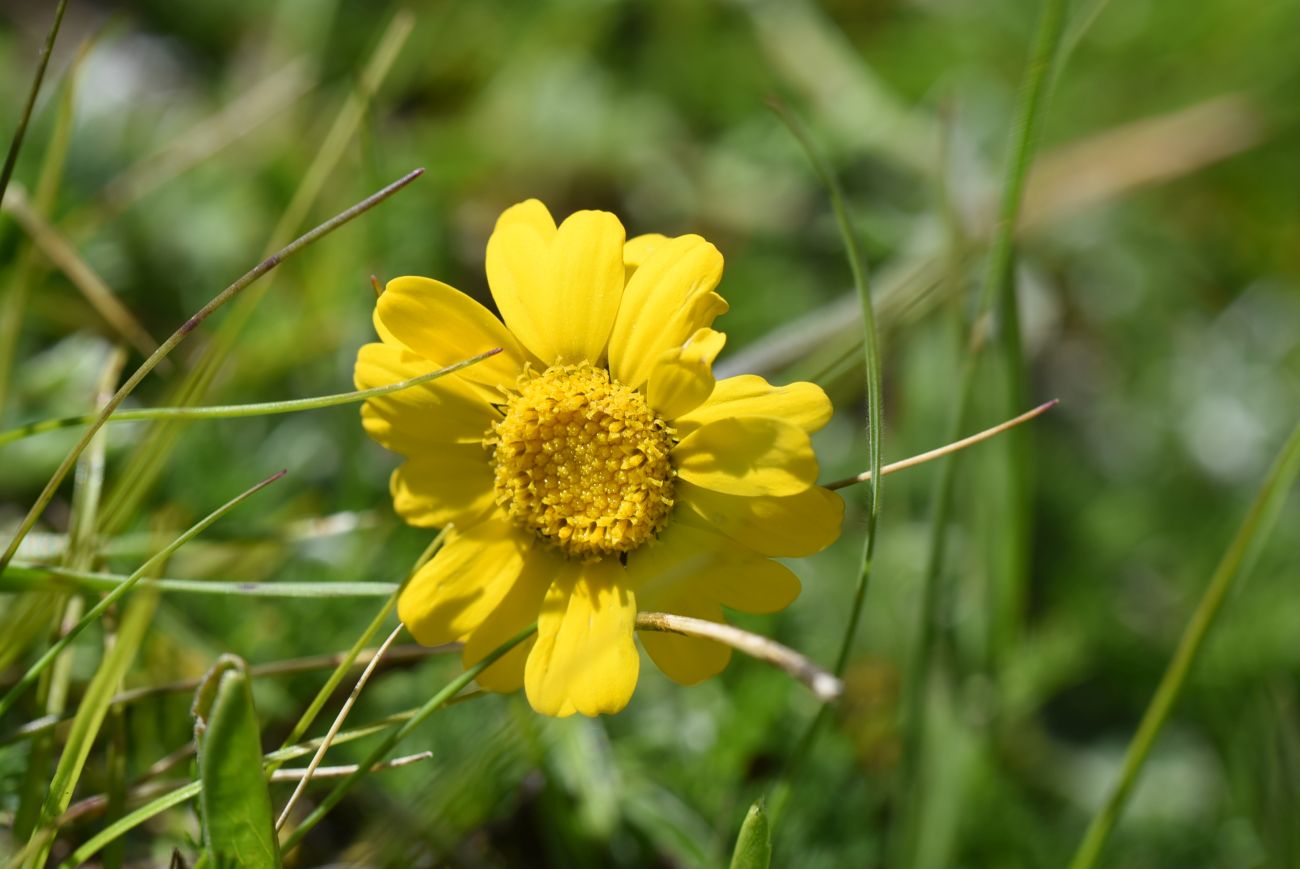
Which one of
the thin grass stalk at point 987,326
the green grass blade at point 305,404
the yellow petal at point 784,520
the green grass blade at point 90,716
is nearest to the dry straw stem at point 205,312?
the green grass blade at point 305,404

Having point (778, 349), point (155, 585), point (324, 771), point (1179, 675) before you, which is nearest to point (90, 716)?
point (155, 585)

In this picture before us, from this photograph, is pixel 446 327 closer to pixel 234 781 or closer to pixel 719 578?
pixel 719 578

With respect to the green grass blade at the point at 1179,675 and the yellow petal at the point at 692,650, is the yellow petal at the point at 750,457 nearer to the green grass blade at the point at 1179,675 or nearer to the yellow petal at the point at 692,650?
the yellow petal at the point at 692,650

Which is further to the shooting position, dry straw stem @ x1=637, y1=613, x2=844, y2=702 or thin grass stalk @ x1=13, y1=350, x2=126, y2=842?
thin grass stalk @ x1=13, y1=350, x2=126, y2=842

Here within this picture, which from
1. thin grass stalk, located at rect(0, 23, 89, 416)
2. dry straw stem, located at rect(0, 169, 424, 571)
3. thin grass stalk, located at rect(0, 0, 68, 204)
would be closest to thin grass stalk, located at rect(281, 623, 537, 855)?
dry straw stem, located at rect(0, 169, 424, 571)

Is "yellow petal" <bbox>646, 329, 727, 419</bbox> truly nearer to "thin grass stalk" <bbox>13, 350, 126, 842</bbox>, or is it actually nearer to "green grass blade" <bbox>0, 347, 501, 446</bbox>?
"green grass blade" <bbox>0, 347, 501, 446</bbox>

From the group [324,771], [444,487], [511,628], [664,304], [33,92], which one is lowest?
[324,771]
